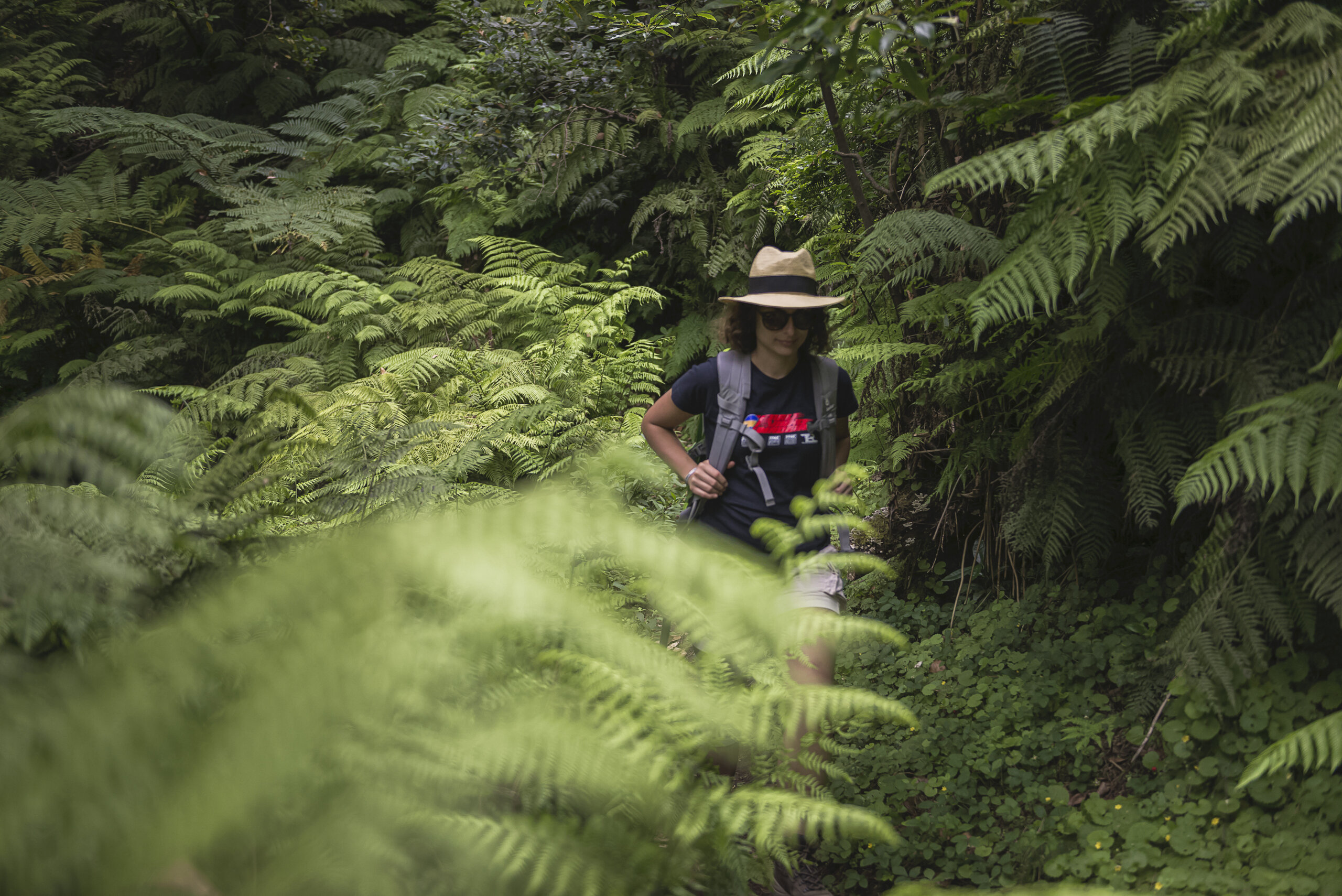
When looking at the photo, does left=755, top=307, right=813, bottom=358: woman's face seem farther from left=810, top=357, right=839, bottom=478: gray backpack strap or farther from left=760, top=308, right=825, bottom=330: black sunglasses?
left=810, top=357, right=839, bottom=478: gray backpack strap

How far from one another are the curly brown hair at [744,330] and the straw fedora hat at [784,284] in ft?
0.18

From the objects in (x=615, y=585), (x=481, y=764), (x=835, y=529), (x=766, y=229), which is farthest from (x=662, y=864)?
(x=766, y=229)

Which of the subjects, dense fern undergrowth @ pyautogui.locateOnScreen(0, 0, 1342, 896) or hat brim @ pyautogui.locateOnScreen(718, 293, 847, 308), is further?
hat brim @ pyautogui.locateOnScreen(718, 293, 847, 308)

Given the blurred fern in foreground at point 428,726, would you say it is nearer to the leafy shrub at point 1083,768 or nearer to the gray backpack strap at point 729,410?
the leafy shrub at point 1083,768

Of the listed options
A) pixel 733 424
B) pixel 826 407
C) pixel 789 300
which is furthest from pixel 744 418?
pixel 789 300

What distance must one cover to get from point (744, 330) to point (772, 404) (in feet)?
0.94

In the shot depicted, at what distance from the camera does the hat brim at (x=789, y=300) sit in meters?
2.46

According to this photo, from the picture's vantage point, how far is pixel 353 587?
112cm

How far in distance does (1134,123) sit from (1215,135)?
19cm

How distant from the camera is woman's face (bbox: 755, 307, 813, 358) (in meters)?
2.51

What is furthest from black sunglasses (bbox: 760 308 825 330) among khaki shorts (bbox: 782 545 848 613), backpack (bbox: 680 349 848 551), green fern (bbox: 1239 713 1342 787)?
green fern (bbox: 1239 713 1342 787)

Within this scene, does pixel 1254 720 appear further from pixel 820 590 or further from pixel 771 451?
pixel 771 451

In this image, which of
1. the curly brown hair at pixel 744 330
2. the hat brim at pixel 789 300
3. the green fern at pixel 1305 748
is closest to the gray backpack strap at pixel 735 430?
the curly brown hair at pixel 744 330

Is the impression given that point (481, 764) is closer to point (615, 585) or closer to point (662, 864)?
point (662, 864)
